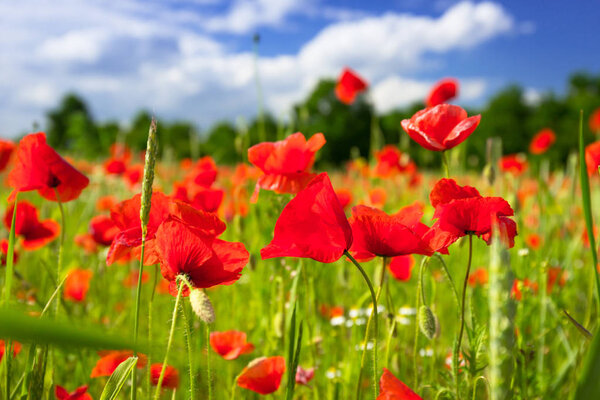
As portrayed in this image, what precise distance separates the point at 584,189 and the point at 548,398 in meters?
0.90

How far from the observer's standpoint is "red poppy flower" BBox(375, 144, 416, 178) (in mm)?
2736

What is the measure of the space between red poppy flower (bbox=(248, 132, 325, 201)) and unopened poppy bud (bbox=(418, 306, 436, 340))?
449mm

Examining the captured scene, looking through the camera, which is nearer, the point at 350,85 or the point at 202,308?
the point at 202,308

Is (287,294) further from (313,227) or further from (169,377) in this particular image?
(313,227)

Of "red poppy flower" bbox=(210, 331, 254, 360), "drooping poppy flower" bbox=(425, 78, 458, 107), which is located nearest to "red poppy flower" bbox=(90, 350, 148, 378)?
"red poppy flower" bbox=(210, 331, 254, 360)

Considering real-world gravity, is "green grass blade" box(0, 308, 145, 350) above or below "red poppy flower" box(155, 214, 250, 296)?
below

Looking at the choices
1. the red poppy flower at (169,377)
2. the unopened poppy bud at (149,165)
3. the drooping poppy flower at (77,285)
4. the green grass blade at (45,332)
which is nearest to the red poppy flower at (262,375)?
the red poppy flower at (169,377)

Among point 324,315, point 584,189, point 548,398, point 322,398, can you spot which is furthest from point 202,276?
point 324,315

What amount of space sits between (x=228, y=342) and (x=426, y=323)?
1.60 feet

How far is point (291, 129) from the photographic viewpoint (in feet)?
5.99

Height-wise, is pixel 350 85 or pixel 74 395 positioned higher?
pixel 350 85

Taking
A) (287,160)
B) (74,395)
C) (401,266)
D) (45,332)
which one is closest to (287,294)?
(401,266)

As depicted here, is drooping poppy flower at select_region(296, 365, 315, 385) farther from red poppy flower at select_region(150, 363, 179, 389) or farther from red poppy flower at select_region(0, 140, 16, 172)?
red poppy flower at select_region(0, 140, 16, 172)

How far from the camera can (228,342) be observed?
119 cm
